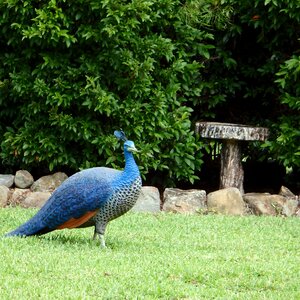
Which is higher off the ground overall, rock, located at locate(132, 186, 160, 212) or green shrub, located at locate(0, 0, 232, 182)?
green shrub, located at locate(0, 0, 232, 182)

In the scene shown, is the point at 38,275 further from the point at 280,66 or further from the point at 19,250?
the point at 280,66

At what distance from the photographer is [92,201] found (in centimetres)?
642

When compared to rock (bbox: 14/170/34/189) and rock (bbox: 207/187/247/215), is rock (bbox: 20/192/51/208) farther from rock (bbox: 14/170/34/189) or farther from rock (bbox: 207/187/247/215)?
rock (bbox: 207/187/247/215)

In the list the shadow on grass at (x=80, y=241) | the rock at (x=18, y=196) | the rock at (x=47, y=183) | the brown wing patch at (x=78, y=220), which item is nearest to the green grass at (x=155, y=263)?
the shadow on grass at (x=80, y=241)

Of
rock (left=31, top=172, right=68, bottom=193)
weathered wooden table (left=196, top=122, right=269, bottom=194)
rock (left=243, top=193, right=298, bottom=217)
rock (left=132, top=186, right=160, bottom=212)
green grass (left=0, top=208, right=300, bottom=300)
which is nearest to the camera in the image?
green grass (left=0, top=208, right=300, bottom=300)

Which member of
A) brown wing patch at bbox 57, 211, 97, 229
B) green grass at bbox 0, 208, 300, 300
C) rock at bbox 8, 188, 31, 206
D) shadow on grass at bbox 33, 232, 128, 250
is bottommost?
rock at bbox 8, 188, 31, 206

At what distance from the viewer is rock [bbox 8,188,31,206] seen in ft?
30.2

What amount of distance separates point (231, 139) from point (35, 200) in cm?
241

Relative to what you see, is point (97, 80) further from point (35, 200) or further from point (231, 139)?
point (231, 139)

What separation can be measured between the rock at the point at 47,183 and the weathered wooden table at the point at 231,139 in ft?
5.68

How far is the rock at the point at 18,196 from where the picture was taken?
921 cm

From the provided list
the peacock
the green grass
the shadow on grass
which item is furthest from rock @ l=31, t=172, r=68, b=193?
the peacock

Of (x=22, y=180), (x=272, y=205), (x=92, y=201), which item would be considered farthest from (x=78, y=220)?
(x=272, y=205)

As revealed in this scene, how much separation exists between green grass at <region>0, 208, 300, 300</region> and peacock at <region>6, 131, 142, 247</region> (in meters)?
0.17
